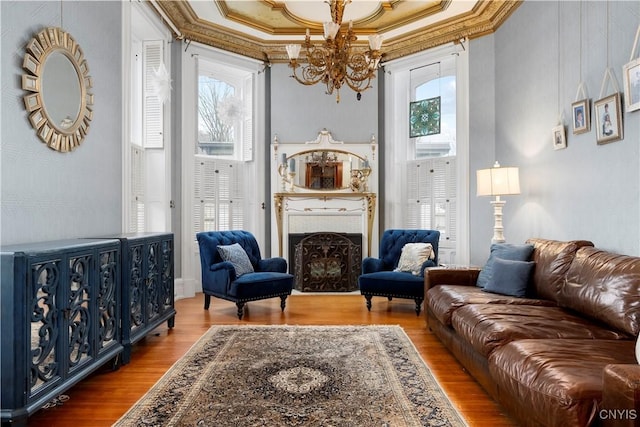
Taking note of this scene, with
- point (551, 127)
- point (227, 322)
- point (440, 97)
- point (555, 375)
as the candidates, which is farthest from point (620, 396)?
point (440, 97)

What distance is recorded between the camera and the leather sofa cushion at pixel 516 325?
2246 millimetres

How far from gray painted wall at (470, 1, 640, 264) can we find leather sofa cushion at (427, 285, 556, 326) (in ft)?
2.71

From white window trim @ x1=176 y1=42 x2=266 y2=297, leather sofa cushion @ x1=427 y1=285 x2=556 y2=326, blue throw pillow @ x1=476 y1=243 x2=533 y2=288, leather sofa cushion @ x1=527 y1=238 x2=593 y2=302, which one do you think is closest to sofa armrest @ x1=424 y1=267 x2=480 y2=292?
blue throw pillow @ x1=476 y1=243 x2=533 y2=288

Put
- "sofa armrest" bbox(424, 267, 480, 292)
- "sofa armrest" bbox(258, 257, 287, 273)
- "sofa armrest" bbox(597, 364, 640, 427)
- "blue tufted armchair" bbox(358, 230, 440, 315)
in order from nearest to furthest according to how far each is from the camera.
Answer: "sofa armrest" bbox(597, 364, 640, 427) < "sofa armrest" bbox(424, 267, 480, 292) < "blue tufted armchair" bbox(358, 230, 440, 315) < "sofa armrest" bbox(258, 257, 287, 273)

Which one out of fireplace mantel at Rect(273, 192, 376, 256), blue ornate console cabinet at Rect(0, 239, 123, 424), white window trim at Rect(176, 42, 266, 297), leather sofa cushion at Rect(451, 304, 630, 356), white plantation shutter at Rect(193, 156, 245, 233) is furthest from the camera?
fireplace mantel at Rect(273, 192, 376, 256)

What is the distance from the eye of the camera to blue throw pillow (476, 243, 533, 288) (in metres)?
3.42

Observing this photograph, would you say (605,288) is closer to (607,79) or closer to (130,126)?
(607,79)

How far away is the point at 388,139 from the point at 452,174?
115cm

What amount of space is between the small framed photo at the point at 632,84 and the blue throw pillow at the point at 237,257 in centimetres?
383

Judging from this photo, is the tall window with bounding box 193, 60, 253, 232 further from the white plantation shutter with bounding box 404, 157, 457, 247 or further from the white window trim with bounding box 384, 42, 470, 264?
the white plantation shutter with bounding box 404, 157, 457, 247

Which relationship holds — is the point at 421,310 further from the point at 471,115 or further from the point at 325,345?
the point at 471,115

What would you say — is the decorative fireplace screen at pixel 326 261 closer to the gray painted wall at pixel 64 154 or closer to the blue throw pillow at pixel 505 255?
the blue throw pillow at pixel 505 255

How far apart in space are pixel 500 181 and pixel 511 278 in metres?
1.33

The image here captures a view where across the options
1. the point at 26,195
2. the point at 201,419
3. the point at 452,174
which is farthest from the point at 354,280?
the point at 26,195
